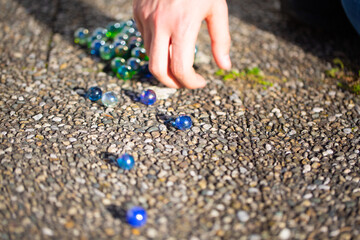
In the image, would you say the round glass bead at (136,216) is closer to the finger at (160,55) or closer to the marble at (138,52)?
the finger at (160,55)

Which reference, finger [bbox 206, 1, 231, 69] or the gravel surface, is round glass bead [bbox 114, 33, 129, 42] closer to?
the gravel surface

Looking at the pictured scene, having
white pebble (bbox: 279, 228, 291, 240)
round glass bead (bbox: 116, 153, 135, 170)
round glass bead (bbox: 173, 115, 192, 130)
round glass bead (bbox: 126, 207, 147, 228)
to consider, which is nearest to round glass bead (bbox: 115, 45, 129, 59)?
round glass bead (bbox: 173, 115, 192, 130)

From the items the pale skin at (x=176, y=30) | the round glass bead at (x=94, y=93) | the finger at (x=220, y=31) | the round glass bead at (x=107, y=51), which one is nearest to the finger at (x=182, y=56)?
the pale skin at (x=176, y=30)

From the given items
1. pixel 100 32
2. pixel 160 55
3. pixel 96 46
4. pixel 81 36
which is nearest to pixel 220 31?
pixel 160 55

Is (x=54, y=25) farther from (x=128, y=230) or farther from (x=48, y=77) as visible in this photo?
(x=128, y=230)

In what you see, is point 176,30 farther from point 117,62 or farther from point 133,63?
point 117,62
